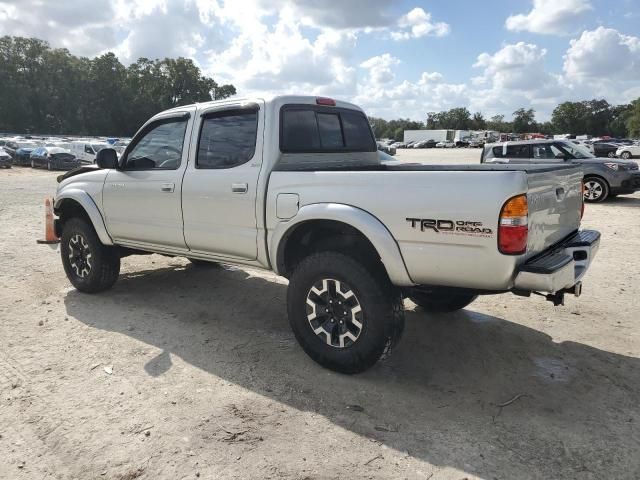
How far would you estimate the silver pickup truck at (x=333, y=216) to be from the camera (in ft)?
10.2

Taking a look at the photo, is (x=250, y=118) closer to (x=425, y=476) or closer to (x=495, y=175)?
(x=495, y=175)

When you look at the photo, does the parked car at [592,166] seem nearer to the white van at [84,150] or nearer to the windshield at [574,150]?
the windshield at [574,150]

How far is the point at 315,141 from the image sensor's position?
14.8 feet

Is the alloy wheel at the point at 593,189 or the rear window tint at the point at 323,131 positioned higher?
the rear window tint at the point at 323,131

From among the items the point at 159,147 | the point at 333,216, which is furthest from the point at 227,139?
the point at 333,216

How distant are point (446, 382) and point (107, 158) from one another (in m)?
3.81

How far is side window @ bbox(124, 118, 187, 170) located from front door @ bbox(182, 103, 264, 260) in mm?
272

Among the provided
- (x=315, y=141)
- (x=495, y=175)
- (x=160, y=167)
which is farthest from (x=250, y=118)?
(x=495, y=175)

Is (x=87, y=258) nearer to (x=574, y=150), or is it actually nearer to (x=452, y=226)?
(x=452, y=226)

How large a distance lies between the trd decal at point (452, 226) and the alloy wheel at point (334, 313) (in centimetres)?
71

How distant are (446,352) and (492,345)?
44cm

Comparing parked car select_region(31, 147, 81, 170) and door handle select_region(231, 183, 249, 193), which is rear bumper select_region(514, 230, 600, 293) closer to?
door handle select_region(231, 183, 249, 193)

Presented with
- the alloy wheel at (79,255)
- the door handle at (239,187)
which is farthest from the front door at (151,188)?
the door handle at (239,187)

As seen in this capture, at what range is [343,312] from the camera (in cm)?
370
